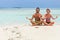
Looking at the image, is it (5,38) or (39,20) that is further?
(39,20)

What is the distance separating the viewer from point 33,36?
2.86m

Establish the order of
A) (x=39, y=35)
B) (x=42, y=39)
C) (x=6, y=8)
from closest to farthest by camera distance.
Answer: (x=42, y=39)
(x=39, y=35)
(x=6, y=8)

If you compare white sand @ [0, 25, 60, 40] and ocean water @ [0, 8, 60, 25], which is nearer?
white sand @ [0, 25, 60, 40]

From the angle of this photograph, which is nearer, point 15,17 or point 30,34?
point 30,34

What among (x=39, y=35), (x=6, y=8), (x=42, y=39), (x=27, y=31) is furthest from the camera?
A: (x=6, y=8)

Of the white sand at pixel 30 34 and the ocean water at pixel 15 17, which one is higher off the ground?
the white sand at pixel 30 34

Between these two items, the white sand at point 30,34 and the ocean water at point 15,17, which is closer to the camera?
the white sand at point 30,34

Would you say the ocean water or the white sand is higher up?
the white sand

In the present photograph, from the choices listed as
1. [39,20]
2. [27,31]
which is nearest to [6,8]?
[39,20]

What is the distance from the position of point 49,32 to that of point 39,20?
0.80 metres

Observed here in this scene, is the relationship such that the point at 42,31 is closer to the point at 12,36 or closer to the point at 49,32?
the point at 49,32

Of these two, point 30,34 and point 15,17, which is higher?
point 30,34

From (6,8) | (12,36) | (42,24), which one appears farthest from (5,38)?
(6,8)

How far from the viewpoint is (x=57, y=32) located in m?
3.09
